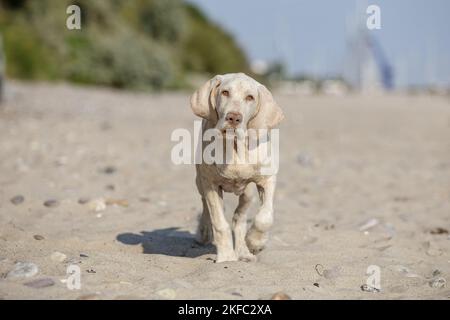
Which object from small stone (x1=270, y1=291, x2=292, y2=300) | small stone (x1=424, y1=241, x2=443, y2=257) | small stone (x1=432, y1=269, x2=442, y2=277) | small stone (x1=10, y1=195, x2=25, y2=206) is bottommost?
small stone (x1=424, y1=241, x2=443, y2=257)

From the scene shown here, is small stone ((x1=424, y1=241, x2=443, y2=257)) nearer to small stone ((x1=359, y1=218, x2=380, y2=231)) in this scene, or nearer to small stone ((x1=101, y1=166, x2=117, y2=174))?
small stone ((x1=359, y1=218, x2=380, y2=231))

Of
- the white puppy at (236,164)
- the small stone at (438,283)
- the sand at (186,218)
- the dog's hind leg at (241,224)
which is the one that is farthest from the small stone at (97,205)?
the small stone at (438,283)

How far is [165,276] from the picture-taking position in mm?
3883

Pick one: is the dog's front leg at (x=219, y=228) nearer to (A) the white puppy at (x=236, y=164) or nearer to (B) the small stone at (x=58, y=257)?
(A) the white puppy at (x=236, y=164)

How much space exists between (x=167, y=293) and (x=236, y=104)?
4.03ft

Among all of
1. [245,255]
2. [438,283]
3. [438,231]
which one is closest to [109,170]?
[245,255]

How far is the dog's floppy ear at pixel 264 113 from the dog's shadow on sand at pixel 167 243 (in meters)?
1.21

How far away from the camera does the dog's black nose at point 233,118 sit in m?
3.81

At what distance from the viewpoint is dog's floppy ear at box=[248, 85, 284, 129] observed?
4105 mm

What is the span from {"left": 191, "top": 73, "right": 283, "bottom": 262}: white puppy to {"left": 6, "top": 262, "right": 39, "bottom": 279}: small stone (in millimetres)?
1229

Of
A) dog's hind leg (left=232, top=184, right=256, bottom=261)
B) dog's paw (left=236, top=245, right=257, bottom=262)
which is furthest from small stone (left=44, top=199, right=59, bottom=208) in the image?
dog's paw (left=236, top=245, right=257, bottom=262)

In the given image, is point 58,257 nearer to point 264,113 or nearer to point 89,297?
point 89,297
